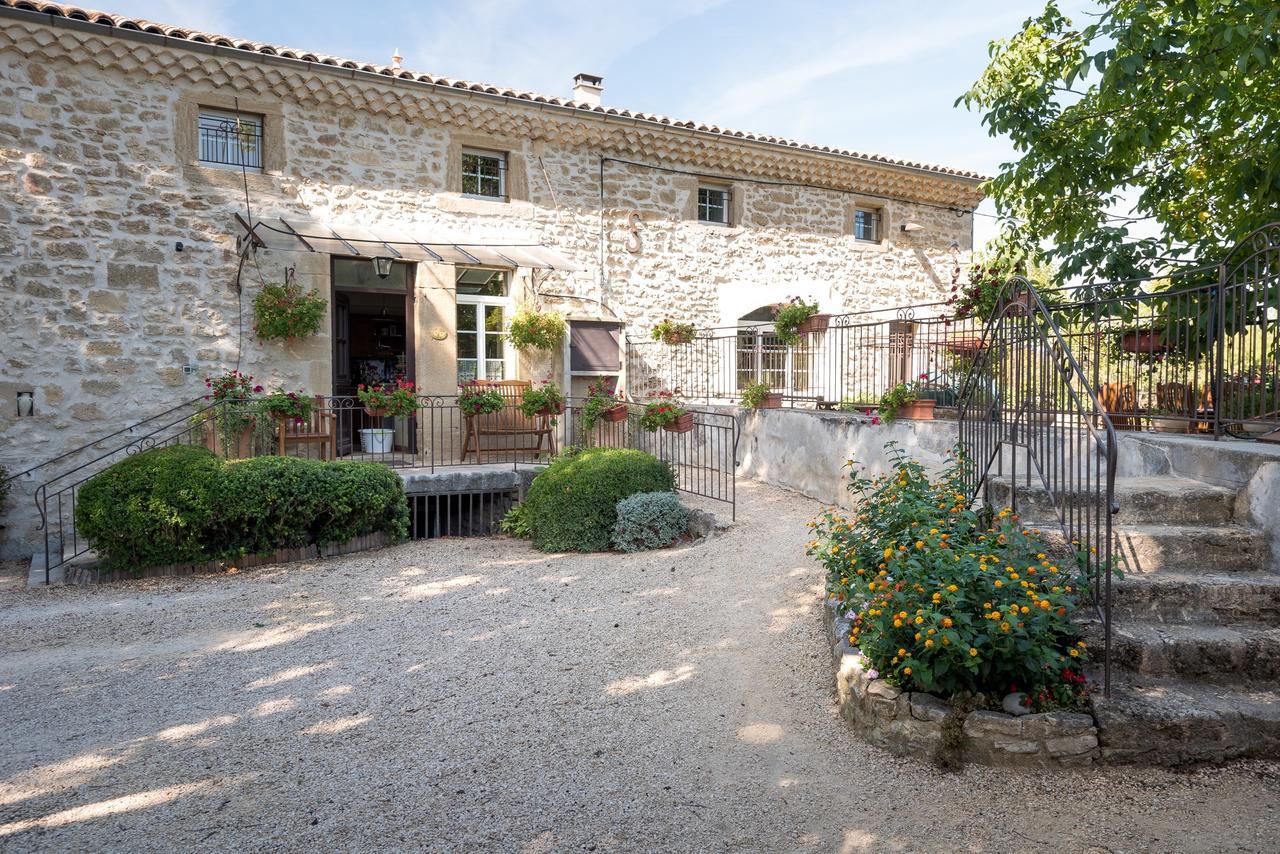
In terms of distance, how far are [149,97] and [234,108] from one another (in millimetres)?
819

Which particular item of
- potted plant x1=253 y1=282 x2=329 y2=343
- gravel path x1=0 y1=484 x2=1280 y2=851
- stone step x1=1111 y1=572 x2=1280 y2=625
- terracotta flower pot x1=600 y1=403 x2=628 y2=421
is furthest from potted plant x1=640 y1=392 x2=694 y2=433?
stone step x1=1111 y1=572 x2=1280 y2=625

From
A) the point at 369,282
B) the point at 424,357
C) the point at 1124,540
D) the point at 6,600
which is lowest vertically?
the point at 6,600

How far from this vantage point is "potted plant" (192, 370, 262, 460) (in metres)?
8.54

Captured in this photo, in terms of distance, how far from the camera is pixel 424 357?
32.7ft

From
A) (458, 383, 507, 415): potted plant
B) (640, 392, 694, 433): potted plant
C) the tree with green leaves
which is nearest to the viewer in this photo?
the tree with green leaves

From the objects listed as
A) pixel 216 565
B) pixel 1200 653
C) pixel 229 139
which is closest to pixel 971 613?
pixel 1200 653

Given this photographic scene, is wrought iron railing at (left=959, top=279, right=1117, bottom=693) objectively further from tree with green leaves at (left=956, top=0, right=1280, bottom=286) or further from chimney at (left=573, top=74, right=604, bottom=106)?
chimney at (left=573, top=74, right=604, bottom=106)

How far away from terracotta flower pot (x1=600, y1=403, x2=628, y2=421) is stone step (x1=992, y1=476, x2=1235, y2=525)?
5970mm

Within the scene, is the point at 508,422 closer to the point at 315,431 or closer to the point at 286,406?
the point at 315,431

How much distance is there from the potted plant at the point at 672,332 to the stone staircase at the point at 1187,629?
740 centimetres

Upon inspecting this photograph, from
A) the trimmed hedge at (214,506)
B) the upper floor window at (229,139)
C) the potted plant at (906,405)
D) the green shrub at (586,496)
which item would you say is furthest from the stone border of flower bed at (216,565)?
the potted plant at (906,405)

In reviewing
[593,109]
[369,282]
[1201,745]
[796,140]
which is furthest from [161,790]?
[796,140]

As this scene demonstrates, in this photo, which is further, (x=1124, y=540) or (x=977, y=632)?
(x=1124, y=540)

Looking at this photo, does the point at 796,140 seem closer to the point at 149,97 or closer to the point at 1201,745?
the point at 149,97
